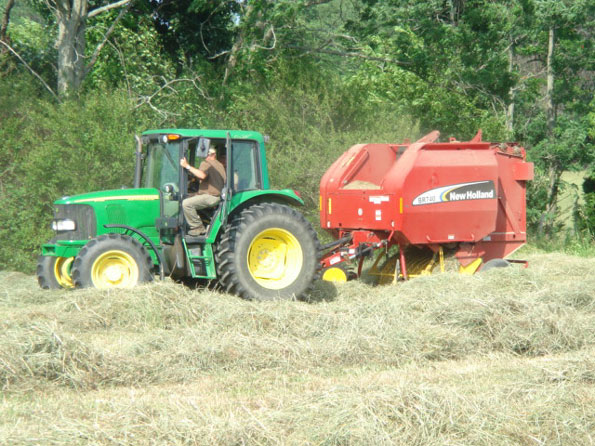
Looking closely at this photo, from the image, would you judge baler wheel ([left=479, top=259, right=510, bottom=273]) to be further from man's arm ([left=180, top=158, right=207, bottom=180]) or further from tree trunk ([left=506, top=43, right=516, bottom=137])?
tree trunk ([left=506, top=43, right=516, bottom=137])

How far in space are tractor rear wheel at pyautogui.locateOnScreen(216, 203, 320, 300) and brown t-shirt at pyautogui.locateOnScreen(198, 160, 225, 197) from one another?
36cm

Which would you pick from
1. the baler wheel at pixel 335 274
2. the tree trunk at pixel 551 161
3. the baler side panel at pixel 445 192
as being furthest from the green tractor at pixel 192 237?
the tree trunk at pixel 551 161

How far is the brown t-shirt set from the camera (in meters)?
8.69

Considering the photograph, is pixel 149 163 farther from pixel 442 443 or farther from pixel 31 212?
pixel 442 443

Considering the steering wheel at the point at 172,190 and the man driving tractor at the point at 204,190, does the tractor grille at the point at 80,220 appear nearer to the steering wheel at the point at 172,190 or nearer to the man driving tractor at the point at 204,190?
the steering wheel at the point at 172,190

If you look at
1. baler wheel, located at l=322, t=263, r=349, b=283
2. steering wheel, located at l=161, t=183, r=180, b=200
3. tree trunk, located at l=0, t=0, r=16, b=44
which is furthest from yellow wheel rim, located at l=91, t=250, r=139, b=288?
tree trunk, located at l=0, t=0, r=16, b=44

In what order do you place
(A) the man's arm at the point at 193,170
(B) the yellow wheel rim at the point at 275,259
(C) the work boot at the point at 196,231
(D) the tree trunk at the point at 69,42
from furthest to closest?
(D) the tree trunk at the point at 69,42 → (B) the yellow wheel rim at the point at 275,259 → (C) the work boot at the point at 196,231 → (A) the man's arm at the point at 193,170

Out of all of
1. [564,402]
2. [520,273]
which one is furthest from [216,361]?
[520,273]

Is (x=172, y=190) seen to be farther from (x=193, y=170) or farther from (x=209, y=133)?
(x=209, y=133)

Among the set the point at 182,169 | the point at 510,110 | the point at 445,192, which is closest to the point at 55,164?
the point at 182,169

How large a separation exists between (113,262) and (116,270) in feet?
0.33

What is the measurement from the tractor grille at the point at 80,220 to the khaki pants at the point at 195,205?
1005 mm

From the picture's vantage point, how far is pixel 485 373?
580cm

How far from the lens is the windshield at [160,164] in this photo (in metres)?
8.77
